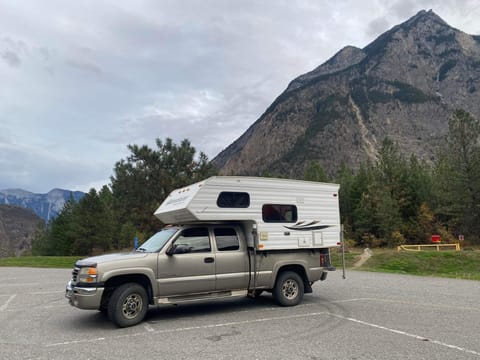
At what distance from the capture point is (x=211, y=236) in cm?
945

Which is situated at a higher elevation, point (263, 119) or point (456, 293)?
point (263, 119)

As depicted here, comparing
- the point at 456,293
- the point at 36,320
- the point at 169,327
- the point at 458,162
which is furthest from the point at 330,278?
the point at 458,162

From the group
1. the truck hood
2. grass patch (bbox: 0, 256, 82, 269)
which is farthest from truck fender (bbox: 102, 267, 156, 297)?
grass patch (bbox: 0, 256, 82, 269)

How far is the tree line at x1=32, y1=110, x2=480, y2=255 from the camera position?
34.8 metres

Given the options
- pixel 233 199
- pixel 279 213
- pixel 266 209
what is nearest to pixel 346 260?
pixel 279 213

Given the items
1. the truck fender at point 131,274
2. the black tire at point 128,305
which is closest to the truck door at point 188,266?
the truck fender at point 131,274

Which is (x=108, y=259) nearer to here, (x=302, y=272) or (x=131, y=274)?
(x=131, y=274)

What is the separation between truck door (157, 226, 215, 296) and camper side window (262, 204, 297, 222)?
1.62 m

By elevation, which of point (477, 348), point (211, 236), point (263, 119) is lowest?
point (477, 348)

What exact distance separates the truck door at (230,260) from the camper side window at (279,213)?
2.91ft

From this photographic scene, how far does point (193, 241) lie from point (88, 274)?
2.33m

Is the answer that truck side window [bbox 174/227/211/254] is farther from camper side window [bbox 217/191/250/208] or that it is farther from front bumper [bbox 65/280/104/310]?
front bumper [bbox 65/280/104/310]

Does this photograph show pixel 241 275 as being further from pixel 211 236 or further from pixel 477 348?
pixel 477 348

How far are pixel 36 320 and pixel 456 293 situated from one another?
37.4ft
